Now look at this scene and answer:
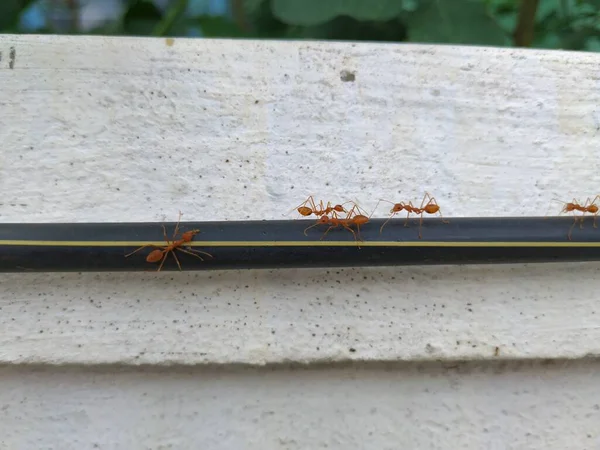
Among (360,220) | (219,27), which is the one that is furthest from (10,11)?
(360,220)

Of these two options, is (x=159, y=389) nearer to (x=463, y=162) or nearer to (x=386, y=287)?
(x=386, y=287)

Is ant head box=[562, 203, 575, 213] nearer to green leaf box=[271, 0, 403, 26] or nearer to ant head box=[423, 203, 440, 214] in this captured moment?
ant head box=[423, 203, 440, 214]

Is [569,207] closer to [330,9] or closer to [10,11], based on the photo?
[330,9]

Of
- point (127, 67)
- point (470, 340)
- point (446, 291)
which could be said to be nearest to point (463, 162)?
point (446, 291)

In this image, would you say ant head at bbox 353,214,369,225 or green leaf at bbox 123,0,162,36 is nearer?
ant head at bbox 353,214,369,225

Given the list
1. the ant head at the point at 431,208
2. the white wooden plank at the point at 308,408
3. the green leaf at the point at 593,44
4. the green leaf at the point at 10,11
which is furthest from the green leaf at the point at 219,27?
the green leaf at the point at 593,44

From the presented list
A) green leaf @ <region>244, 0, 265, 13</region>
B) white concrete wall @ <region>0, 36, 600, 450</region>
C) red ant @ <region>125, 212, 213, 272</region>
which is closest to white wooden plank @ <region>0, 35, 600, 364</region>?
white concrete wall @ <region>0, 36, 600, 450</region>
